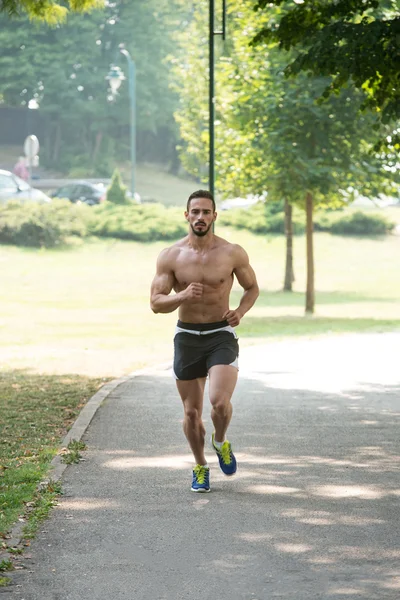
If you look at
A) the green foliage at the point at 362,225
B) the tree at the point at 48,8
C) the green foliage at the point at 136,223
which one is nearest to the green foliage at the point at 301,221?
the green foliage at the point at 362,225

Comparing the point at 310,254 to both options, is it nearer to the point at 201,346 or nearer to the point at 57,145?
the point at 201,346

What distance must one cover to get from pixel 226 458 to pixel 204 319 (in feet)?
3.23

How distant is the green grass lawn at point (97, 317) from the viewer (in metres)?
12.2

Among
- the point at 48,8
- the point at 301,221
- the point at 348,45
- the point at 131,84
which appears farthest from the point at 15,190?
the point at 348,45

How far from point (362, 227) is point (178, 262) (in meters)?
44.3

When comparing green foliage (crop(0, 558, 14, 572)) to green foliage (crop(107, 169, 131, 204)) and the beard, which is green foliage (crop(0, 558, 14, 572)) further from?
green foliage (crop(107, 169, 131, 204))

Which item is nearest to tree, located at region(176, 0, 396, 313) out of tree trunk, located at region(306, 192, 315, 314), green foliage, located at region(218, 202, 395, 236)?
tree trunk, located at region(306, 192, 315, 314)

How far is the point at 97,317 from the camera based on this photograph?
28.6 metres

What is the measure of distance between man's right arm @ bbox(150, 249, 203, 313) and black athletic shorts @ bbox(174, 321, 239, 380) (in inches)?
9.7

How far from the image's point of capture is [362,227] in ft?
172

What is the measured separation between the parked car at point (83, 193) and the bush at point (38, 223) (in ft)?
29.3

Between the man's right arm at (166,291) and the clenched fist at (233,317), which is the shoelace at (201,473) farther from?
the man's right arm at (166,291)

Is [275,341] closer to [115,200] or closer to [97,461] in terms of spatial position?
[97,461]

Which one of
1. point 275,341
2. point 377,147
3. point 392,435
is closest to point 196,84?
point 275,341
